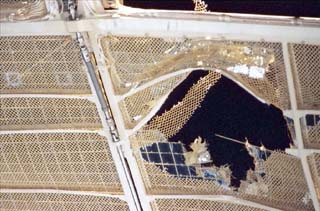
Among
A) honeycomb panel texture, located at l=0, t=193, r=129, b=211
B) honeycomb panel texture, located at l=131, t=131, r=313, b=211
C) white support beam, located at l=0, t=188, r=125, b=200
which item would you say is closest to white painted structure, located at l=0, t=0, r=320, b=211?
honeycomb panel texture, located at l=131, t=131, r=313, b=211

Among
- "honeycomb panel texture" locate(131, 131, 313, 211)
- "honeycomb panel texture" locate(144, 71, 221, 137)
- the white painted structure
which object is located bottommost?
"honeycomb panel texture" locate(131, 131, 313, 211)

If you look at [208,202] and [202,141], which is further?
[208,202]

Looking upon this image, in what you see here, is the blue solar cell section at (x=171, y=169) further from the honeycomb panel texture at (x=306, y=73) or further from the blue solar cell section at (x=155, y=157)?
the honeycomb panel texture at (x=306, y=73)

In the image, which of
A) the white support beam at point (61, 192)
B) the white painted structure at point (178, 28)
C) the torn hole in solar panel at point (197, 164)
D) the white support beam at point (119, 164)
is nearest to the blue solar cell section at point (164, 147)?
the torn hole in solar panel at point (197, 164)

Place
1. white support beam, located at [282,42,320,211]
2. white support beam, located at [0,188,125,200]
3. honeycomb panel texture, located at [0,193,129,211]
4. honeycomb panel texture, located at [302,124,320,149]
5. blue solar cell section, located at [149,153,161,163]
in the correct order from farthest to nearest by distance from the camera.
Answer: honeycomb panel texture, located at [0,193,129,211] < white support beam, located at [0,188,125,200] < blue solar cell section, located at [149,153,161,163] < honeycomb panel texture, located at [302,124,320,149] < white support beam, located at [282,42,320,211]

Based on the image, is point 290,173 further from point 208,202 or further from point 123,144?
point 123,144

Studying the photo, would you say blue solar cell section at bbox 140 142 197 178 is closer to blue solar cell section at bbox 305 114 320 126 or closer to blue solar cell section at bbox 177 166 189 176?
blue solar cell section at bbox 177 166 189 176

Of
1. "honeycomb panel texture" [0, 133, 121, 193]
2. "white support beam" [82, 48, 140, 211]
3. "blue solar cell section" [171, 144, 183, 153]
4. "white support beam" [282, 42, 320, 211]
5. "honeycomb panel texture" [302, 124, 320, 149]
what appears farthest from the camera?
"honeycomb panel texture" [0, 133, 121, 193]

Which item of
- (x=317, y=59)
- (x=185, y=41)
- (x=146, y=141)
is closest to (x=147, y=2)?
(x=185, y=41)
